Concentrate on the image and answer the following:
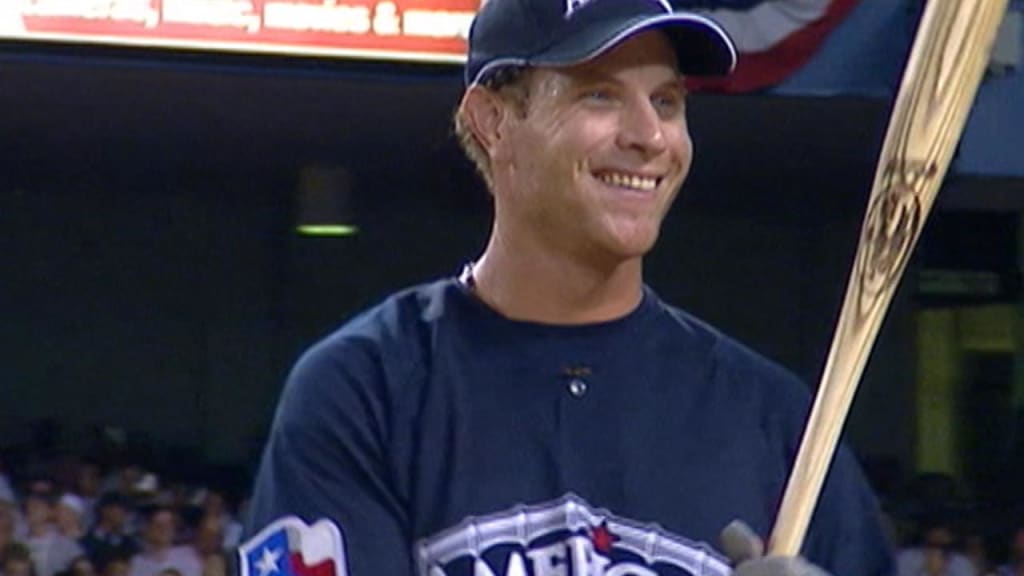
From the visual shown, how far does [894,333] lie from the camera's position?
1512 cm

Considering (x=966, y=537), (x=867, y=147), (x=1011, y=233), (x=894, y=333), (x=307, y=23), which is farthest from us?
(x=894, y=333)

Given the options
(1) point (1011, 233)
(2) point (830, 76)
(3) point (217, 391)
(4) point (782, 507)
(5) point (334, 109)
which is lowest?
(3) point (217, 391)

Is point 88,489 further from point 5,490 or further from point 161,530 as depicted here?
point 161,530

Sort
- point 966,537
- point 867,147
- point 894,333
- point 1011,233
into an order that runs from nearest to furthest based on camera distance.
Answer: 1. point 966,537
2. point 867,147
3. point 1011,233
4. point 894,333

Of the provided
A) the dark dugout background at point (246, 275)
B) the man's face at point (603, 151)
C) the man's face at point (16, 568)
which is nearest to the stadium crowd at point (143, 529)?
the man's face at point (16, 568)

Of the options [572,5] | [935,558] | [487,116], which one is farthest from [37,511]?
[572,5]

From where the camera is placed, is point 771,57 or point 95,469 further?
point 95,469

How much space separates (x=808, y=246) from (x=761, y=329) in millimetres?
673

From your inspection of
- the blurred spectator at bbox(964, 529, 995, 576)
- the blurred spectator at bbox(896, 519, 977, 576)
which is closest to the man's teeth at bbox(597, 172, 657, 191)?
the blurred spectator at bbox(896, 519, 977, 576)

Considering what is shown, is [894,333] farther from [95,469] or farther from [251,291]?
[95,469]

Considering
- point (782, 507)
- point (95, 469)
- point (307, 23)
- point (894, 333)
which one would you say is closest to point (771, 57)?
point (307, 23)

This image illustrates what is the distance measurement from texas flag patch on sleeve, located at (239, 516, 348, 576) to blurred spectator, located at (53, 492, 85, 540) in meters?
7.66

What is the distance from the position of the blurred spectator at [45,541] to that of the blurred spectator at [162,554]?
253 millimetres

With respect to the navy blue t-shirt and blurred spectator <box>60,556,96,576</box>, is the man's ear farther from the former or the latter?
blurred spectator <box>60,556,96,576</box>
